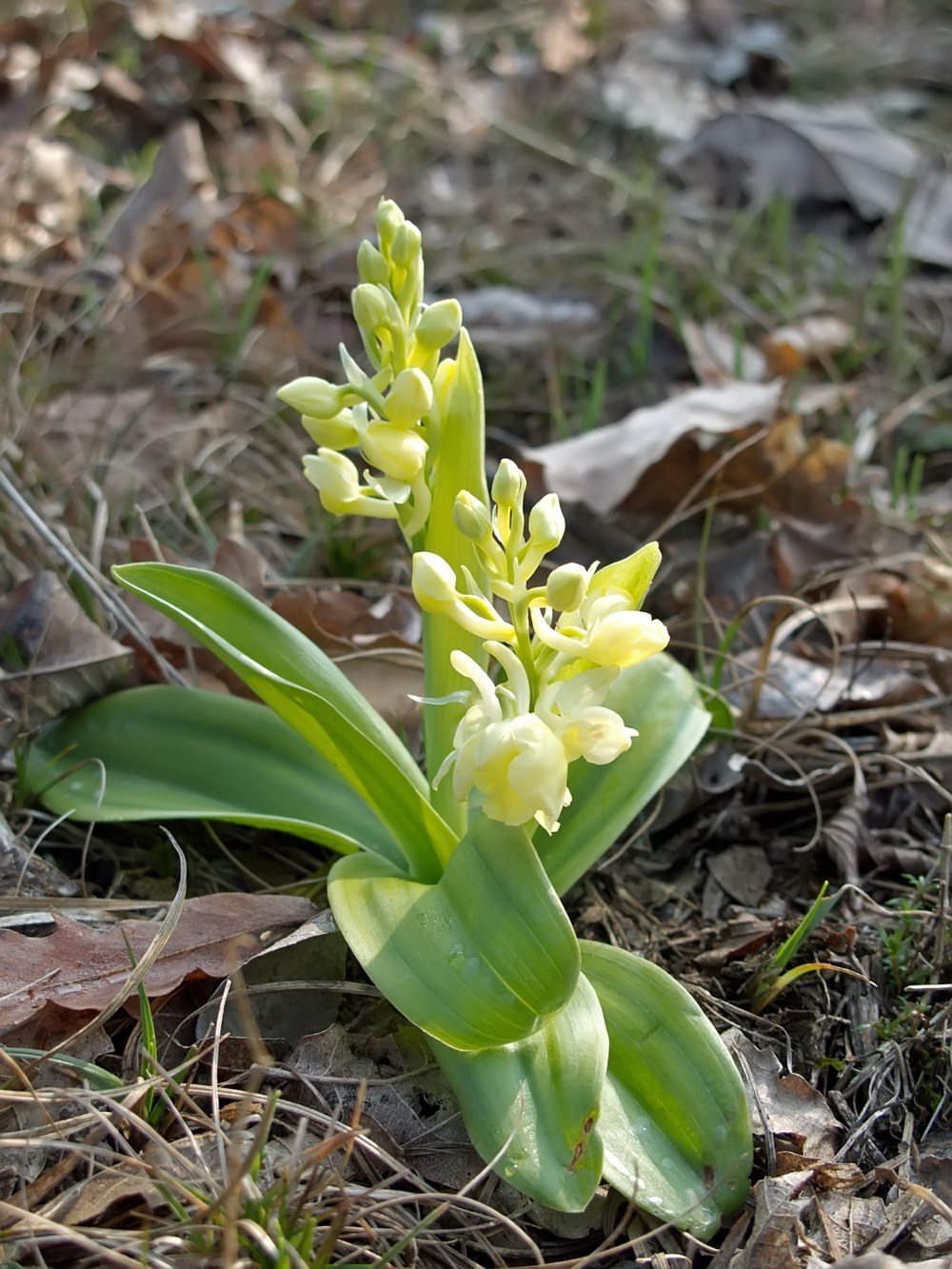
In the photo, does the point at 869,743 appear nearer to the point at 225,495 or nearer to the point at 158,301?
the point at 225,495

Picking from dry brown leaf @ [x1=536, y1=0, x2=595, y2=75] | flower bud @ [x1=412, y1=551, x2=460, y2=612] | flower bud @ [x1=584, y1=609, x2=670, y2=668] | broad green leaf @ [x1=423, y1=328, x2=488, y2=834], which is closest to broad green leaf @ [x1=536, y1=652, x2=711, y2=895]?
broad green leaf @ [x1=423, y1=328, x2=488, y2=834]

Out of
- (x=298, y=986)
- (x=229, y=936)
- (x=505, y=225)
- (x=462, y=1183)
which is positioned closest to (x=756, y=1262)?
(x=462, y=1183)

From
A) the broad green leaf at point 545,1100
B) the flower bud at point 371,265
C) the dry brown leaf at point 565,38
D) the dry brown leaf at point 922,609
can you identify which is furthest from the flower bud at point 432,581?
the dry brown leaf at point 565,38

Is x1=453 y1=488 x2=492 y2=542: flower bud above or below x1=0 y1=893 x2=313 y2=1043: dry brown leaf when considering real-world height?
above

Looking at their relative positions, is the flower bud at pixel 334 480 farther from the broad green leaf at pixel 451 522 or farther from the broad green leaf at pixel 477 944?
the broad green leaf at pixel 477 944

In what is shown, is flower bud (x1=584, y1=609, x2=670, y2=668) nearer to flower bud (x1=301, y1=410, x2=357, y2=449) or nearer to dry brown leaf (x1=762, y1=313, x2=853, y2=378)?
flower bud (x1=301, y1=410, x2=357, y2=449)

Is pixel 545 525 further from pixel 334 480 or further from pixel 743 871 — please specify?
pixel 743 871

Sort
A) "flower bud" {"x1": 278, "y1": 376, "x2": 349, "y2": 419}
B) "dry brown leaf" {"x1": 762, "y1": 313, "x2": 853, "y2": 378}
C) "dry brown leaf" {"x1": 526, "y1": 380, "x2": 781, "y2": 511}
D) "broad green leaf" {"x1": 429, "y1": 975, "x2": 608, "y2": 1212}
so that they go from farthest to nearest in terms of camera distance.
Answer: "dry brown leaf" {"x1": 762, "y1": 313, "x2": 853, "y2": 378}
"dry brown leaf" {"x1": 526, "y1": 380, "x2": 781, "y2": 511}
"flower bud" {"x1": 278, "y1": 376, "x2": 349, "y2": 419}
"broad green leaf" {"x1": 429, "y1": 975, "x2": 608, "y2": 1212}
